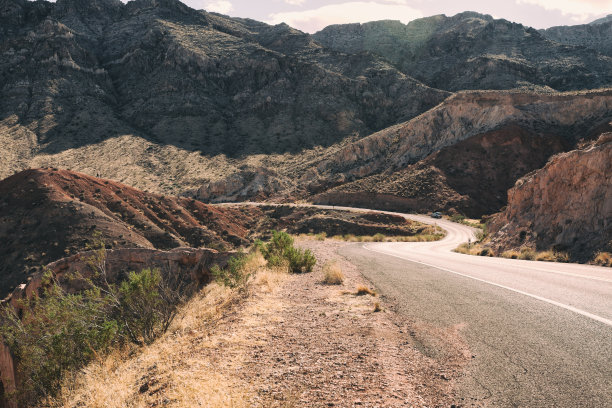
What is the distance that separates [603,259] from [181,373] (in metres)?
13.0

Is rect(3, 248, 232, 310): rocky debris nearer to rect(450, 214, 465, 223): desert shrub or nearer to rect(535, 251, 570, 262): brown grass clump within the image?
rect(535, 251, 570, 262): brown grass clump

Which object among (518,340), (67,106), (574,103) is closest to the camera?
(518,340)

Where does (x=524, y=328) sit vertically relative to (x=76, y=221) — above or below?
above

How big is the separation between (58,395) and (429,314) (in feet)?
22.2

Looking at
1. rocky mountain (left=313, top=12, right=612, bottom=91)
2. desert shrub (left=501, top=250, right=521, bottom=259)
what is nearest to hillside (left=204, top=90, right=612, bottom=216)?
rocky mountain (left=313, top=12, right=612, bottom=91)

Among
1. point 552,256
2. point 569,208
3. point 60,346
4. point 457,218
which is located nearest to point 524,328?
point 60,346

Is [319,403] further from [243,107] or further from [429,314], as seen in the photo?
[243,107]

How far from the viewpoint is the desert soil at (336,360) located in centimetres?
399

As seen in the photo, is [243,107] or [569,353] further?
[243,107]

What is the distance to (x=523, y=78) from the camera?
3691 inches

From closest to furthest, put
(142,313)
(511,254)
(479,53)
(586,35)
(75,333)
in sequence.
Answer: (75,333) < (142,313) < (511,254) < (479,53) < (586,35)

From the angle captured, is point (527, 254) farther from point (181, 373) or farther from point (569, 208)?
point (181, 373)

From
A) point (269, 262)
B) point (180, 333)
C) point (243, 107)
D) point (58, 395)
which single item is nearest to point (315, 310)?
point (180, 333)

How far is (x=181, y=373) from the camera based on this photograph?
4930 mm
